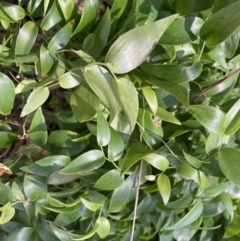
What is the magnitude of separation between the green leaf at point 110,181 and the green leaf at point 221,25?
0.20m

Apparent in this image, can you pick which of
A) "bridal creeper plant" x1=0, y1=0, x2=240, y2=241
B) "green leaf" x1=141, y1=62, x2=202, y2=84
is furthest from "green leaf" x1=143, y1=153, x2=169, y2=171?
"green leaf" x1=141, y1=62, x2=202, y2=84

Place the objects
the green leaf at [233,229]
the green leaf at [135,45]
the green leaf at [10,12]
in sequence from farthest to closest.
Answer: the green leaf at [233,229] → the green leaf at [10,12] → the green leaf at [135,45]

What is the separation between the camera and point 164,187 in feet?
1.77

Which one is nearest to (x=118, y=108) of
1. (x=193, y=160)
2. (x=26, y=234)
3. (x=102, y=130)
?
(x=102, y=130)

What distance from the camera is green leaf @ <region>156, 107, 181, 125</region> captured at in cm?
50

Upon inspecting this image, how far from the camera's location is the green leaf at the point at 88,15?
50cm

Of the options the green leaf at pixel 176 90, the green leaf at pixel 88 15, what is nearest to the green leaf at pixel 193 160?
the green leaf at pixel 176 90

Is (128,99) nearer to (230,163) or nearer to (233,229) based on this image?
(230,163)

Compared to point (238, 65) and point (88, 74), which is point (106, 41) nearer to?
point (88, 74)

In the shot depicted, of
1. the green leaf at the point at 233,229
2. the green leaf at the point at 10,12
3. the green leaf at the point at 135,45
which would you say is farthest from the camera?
the green leaf at the point at 233,229

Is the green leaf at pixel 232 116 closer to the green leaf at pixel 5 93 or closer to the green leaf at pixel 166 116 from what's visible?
the green leaf at pixel 166 116

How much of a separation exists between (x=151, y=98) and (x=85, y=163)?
0.12m

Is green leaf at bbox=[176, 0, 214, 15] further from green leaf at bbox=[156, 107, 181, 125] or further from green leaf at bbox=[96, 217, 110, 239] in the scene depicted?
green leaf at bbox=[96, 217, 110, 239]

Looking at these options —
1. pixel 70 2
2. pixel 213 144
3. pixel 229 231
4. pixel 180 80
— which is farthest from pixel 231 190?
pixel 70 2
